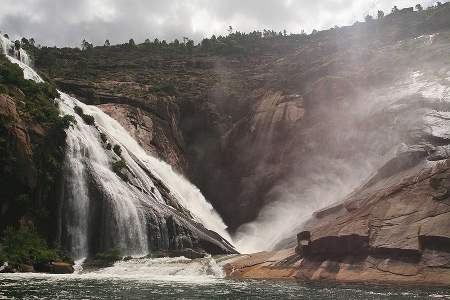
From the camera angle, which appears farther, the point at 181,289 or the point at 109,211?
the point at 109,211

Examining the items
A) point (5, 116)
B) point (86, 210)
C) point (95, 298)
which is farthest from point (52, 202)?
point (95, 298)

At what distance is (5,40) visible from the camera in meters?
68.8

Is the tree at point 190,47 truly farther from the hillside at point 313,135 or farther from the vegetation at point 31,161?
the vegetation at point 31,161

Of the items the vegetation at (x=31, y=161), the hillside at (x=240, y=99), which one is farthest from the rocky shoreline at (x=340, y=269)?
the hillside at (x=240, y=99)

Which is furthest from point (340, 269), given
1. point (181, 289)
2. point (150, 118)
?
point (150, 118)

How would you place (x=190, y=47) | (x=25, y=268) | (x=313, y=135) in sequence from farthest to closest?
(x=190, y=47) → (x=313, y=135) → (x=25, y=268)

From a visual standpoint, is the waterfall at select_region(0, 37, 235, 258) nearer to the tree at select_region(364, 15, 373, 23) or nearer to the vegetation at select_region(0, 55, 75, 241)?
the vegetation at select_region(0, 55, 75, 241)

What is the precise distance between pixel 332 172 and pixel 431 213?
2822cm

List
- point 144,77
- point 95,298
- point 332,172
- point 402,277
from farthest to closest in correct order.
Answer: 1. point 144,77
2. point 332,172
3. point 402,277
4. point 95,298

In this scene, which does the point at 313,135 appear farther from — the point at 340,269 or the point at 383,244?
the point at 340,269

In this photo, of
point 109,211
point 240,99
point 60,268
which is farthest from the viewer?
point 240,99

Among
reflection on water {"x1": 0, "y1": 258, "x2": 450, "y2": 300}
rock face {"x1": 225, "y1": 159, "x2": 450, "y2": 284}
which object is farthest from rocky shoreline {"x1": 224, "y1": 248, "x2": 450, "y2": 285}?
reflection on water {"x1": 0, "y1": 258, "x2": 450, "y2": 300}

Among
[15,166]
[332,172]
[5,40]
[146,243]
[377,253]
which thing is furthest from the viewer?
[5,40]

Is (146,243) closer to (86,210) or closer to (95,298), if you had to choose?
(86,210)
